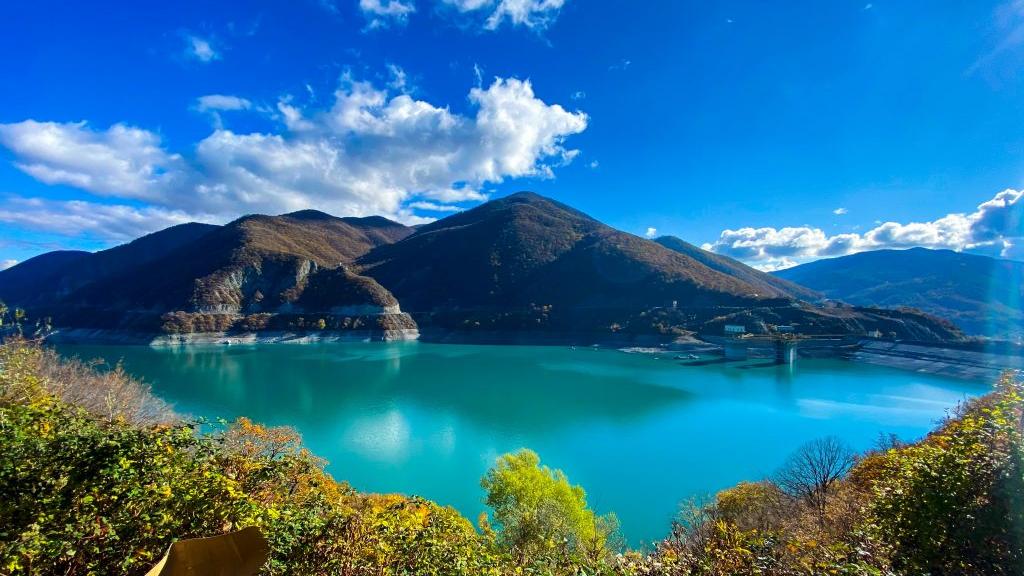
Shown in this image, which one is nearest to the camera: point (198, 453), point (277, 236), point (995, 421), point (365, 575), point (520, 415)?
point (365, 575)

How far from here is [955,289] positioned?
475ft

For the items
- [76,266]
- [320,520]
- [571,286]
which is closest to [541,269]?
[571,286]

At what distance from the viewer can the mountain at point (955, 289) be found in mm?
113562

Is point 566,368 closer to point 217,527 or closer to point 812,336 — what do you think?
point 812,336

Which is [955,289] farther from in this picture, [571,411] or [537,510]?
[537,510]

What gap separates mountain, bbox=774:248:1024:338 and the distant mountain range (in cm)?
5971

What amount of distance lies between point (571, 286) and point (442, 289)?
3404cm

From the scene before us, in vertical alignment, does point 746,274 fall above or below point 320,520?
above

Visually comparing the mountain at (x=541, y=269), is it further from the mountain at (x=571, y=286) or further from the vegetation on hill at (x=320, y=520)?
the vegetation on hill at (x=320, y=520)

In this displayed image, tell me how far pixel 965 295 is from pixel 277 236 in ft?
699

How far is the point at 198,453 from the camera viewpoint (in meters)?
5.29

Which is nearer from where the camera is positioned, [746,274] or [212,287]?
[212,287]

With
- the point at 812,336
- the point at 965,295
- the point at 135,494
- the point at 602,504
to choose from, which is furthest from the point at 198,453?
the point at 965,295

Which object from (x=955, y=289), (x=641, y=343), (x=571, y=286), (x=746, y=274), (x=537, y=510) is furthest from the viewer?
(x=746, y=274)
